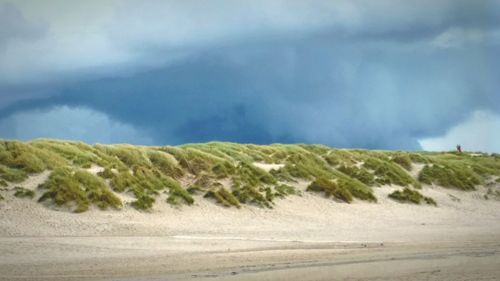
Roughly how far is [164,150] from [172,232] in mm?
12408

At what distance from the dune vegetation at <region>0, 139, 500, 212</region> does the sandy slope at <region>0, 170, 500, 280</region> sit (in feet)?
2.46

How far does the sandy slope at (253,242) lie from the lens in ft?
42.6

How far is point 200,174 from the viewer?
30219 millimetres

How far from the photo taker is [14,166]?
1016 inches

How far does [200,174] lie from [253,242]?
11106 millimetres

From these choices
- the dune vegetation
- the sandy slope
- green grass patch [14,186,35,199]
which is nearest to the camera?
the sandy slope

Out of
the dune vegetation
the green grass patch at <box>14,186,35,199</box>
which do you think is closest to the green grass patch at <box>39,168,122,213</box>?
the dune vegetation

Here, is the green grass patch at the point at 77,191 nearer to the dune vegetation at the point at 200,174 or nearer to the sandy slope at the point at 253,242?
the dune vegetation at the point at 200,174

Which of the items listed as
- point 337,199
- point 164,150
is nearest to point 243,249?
point 337,199

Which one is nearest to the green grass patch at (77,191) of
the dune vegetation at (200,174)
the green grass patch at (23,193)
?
the dune vegetation at (200,174)

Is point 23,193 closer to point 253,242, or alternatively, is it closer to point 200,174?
point 200,174

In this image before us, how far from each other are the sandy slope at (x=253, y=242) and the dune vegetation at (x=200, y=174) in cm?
75

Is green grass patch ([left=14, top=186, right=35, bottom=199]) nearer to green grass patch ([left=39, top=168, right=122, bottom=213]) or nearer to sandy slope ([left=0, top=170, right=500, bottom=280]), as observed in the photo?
sandy slope ([left=0, top=170, right=500, bottom=280])

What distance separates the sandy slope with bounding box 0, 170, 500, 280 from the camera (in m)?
13.0
